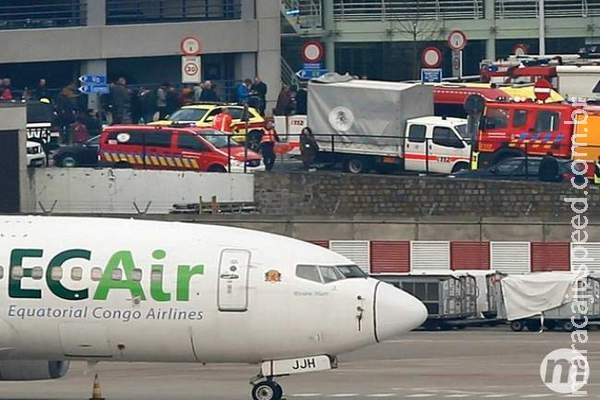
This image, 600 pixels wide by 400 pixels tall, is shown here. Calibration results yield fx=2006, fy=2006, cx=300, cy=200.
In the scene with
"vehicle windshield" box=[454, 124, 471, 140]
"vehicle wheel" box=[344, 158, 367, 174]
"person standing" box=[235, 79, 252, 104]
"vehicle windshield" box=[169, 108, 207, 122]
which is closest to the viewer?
"vehicle windshield" box=[454, 124, 471, 140]

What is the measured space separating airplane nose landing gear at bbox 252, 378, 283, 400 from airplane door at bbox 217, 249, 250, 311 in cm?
116

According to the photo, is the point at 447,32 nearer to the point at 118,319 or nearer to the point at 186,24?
the point at 186,24

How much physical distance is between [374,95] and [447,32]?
27208 millimetres

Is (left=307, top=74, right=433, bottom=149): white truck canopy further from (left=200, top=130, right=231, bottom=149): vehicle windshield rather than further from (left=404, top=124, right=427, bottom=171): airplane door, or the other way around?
(left=200, top=130, right=231, bottom=149): vehicle windshield

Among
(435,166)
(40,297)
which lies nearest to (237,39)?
(435,166)

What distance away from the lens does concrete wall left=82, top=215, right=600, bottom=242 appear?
150 feet

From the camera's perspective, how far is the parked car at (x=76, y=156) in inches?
2117

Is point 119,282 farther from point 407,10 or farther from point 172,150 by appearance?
point 407,10

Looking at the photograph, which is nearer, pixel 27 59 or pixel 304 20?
pixel 27 59

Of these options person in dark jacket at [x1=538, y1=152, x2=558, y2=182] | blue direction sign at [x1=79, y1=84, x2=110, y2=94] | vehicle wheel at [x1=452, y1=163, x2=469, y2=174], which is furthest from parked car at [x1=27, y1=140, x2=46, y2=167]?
person in dark jacket at [x1=538, y1=152, x2=558, y2=182]

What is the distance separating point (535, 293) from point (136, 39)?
32.7m

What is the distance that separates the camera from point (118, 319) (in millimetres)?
27281

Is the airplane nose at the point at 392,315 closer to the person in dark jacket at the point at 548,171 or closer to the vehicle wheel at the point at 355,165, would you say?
the person in dark jacket at the point at 548,171

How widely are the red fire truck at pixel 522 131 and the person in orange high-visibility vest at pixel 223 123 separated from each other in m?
7.57
